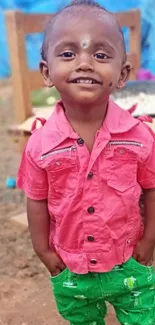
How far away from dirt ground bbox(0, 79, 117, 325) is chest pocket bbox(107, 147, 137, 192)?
92 cm

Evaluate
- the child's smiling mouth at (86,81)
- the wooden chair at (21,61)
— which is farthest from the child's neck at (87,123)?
the wooden chair at (21,61)

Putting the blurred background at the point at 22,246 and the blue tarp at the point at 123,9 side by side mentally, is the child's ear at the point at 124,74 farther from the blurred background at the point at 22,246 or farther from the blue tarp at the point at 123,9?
the blue tarp at the point at 123,9

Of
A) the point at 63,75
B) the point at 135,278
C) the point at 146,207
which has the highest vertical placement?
the point at 63,75

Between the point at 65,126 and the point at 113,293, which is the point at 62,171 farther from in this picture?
the point at 113,293

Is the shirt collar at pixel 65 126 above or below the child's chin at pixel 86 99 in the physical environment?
below

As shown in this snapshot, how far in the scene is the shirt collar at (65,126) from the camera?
142cm

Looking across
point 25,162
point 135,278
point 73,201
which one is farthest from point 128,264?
point 25,162

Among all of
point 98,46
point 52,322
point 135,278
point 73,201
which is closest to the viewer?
point 98,46

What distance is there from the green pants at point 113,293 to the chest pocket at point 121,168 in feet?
0.84

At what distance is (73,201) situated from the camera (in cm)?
144

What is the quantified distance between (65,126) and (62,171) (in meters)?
0.13

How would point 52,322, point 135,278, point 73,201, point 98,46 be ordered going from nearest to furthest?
point 98,46, point 73,201, point 135,278, point 52,322

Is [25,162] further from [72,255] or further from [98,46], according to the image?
[98,46]

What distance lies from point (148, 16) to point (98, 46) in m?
5.48
